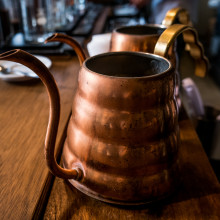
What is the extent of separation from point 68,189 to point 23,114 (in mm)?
357

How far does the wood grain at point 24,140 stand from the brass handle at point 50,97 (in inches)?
3.8

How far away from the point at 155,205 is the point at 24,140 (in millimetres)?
375

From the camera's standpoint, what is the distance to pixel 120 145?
0.45 m

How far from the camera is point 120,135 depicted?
1.45 feet

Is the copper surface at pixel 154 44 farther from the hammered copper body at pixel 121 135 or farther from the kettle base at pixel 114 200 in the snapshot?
the kettle base at pixel 114 200

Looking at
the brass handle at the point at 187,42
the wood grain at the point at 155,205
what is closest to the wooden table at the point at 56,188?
the wood grain at the point at 155,205

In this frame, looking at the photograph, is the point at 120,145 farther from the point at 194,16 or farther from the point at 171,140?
the point at 194,16

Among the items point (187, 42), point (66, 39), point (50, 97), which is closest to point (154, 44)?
point (187, 42)

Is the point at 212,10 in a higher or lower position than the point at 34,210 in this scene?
lower

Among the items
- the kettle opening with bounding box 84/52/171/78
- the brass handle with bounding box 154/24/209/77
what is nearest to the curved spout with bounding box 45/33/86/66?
the kettle opening with bounding box 84/52/171/78

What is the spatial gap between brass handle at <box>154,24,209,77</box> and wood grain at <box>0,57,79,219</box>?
1.17 feet

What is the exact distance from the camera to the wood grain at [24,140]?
1.68ft

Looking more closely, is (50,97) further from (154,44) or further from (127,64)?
(154,44)

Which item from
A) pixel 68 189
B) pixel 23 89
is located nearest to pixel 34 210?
pixel 68 189
